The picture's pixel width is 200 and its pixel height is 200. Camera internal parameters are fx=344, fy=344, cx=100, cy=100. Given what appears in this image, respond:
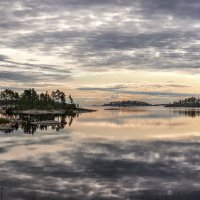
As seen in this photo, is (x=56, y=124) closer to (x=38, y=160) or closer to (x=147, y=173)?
(x=38, y=160)

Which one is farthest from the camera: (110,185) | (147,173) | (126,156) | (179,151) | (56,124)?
(56,124)

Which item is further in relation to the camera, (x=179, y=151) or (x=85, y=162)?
(x=179, y=151)

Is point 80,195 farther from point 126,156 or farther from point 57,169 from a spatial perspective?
point 126,156

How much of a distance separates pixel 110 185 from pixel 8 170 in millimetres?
13079

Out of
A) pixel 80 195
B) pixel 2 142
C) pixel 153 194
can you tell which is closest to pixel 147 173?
pixel 153 194

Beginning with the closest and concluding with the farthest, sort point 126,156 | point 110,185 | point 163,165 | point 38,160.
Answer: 1. point 110,185
2. point 163,165
3. point 38,160
4. point 126,156

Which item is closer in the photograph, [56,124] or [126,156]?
[126,156]

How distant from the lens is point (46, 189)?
31.3 meters

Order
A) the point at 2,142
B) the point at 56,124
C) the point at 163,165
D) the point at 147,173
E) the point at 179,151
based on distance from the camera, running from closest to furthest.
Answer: the point at 147,173 < the point at 163,165 < the point at 179,151 < the point at 2,142 < the point at 56,124

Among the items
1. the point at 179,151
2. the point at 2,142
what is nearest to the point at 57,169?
the point at 179,151

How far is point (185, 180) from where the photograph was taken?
34656mm

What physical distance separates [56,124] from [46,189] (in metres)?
86.2

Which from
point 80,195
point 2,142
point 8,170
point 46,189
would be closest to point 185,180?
point 80,195

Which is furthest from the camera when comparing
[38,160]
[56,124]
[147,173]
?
[56,124]
